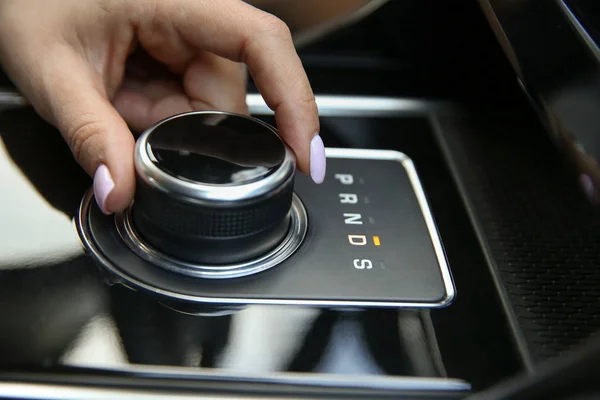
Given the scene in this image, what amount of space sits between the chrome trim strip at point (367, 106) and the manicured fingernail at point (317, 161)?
129 millimetres

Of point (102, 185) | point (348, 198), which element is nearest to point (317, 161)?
point (348, 198)

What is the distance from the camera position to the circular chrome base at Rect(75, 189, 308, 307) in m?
0.37

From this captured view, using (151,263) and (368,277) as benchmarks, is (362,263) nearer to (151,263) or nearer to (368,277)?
(368,277)

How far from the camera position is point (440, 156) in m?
0.53

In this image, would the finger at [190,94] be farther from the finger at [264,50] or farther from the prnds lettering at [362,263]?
the prnds lettering at [362,263]

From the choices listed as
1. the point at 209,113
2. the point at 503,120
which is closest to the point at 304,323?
the point at 209,113

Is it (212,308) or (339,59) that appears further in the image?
(339,59)

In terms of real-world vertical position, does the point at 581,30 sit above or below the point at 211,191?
above

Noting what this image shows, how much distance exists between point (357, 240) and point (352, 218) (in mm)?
23

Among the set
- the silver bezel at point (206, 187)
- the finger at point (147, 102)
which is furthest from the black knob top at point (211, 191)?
the finger at point (147, 102)

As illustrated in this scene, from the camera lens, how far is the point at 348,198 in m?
0.46

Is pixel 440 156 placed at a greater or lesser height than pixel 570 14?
lesser

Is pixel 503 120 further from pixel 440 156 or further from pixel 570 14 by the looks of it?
pixel 570 14

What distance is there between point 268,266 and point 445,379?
4.9 inches
